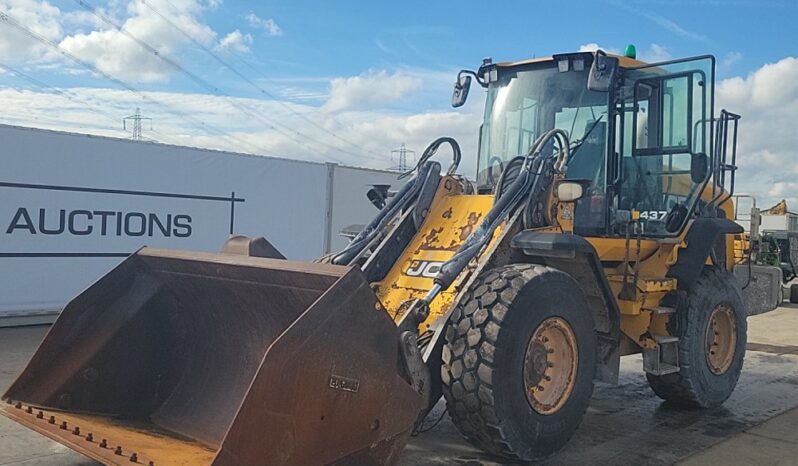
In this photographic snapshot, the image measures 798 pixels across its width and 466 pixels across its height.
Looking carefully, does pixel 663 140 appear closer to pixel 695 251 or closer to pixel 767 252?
pixel 695 251

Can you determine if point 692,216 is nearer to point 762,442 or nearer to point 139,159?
point 762,442

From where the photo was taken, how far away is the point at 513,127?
21.0ft

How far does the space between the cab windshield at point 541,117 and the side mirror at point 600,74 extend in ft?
0.61

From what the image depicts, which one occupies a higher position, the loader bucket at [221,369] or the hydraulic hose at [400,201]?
the hydraulic hose at [400,201]

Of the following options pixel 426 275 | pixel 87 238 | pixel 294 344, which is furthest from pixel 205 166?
pixel 294 344

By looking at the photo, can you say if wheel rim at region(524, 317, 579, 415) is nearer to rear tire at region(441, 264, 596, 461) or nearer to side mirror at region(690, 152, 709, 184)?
rear tire at region(441, 264, 596, 461)

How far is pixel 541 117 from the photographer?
6.23 meters

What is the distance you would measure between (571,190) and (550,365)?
116cm

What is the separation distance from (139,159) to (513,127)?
6.61 meters

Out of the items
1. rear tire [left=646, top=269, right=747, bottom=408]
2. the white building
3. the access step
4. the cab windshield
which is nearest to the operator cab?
the cab windshield

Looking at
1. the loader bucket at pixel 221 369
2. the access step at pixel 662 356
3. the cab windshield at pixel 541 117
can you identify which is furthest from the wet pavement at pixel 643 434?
the cab windshield at pixel 541 117

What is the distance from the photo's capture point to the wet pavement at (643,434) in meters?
5.04

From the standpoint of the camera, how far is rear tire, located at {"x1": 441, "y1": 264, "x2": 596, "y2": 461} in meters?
4.31

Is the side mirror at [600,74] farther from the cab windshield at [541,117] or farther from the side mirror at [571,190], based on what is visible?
the side mirror at [571,190]
